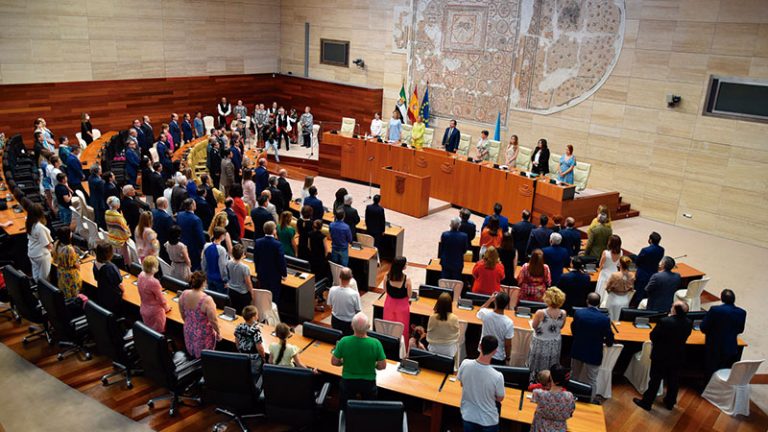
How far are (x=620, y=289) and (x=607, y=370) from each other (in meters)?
1.33

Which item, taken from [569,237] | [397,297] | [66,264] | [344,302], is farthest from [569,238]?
[66,264]

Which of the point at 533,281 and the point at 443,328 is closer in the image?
the point at 443,328

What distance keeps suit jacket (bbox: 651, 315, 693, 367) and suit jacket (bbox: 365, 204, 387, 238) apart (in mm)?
4708

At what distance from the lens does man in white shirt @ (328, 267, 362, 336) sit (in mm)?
6555

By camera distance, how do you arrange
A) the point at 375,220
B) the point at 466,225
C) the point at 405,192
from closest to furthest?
the point at 466,225, the point at 375,220, the point at 405,192

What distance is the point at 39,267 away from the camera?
752 centimetres

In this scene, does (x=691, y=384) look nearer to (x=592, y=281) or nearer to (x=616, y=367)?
(x=616, y=367)

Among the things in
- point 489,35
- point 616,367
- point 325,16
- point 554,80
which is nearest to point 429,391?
point 616,367

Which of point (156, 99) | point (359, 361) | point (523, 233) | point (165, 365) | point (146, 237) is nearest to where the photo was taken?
point (359, 361)

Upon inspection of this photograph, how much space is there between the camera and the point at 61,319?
6.64m

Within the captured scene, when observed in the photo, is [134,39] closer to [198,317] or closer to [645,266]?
[198,317]

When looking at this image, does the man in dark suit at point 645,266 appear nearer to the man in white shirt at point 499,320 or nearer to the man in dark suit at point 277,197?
the man in white shirt at point 499,320

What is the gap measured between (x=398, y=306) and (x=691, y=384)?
385cm

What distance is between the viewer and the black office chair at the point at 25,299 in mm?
6898
